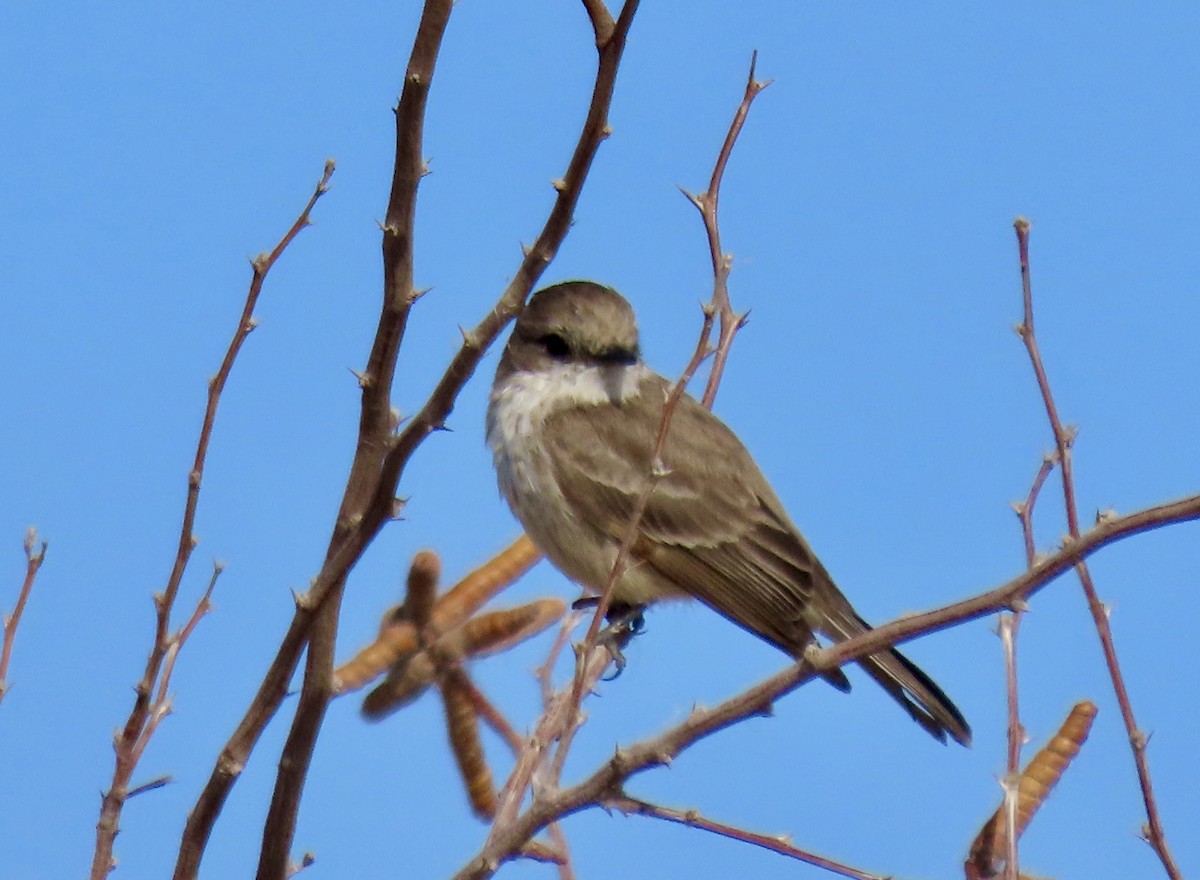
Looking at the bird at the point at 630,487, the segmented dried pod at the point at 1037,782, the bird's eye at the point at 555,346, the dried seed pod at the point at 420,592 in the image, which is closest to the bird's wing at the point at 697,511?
the bird at the point at 630,487

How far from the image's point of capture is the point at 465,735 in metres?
3.46

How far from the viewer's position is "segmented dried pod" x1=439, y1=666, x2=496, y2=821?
345cm

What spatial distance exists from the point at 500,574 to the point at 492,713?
549 millimetres

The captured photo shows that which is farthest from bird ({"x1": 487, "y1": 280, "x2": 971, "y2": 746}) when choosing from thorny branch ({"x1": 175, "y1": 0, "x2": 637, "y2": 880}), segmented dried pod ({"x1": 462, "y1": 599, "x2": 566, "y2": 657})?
thorny branch ({"x1": 175, "y1": 0, "x2": 637, "y2": 880})

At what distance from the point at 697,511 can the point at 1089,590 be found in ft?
8.50

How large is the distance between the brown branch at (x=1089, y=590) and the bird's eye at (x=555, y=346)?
2581 mm

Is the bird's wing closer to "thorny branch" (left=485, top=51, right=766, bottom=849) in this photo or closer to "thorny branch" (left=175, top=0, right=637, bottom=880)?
"thorny branch" (left=485, top=51, right=766, bottom=849)

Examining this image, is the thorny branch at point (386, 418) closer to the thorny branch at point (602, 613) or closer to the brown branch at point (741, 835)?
the thorny branch at point (602, 613)

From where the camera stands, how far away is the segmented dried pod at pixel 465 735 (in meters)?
3.45

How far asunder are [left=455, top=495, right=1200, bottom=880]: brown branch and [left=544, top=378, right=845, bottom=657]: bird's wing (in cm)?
243

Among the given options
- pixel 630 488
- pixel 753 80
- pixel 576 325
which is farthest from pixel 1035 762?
pixel 576 325

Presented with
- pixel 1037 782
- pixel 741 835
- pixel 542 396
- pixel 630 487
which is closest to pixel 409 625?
pixel 741 835

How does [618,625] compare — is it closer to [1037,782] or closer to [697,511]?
[697,511]

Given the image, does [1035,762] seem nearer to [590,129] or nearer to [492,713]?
[492,713]
